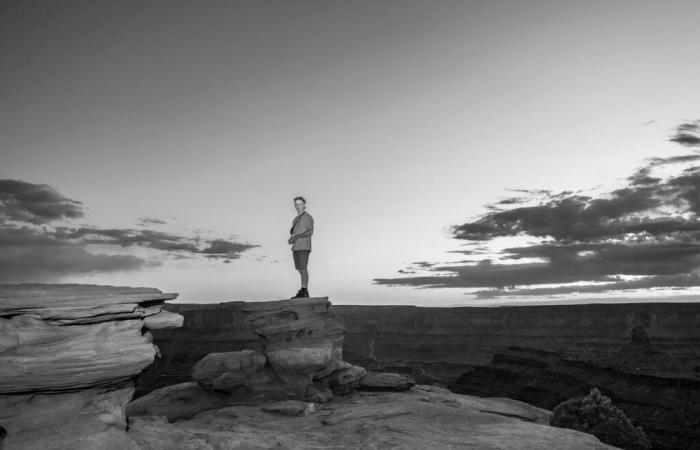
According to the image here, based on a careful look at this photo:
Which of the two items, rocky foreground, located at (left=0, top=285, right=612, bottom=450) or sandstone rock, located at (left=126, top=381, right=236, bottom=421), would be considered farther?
sandstone rock, located at (left=126, top=381, right=236, bottom=421)

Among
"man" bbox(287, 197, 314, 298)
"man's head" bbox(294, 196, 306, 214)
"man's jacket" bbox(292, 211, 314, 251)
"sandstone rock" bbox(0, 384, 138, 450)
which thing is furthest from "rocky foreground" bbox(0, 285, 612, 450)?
"man's head" bbox(294, 196, 306, 214)

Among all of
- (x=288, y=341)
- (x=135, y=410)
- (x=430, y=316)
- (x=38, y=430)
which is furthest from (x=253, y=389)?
(x=430, y=316)

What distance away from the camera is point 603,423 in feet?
128

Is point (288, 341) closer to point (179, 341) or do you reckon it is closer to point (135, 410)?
point (135, 410)

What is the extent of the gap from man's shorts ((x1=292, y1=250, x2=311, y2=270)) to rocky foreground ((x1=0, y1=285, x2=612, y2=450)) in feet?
5.87

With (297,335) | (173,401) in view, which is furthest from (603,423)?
(173,401)

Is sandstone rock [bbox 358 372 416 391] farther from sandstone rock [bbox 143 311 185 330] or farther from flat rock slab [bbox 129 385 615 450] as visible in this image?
sandstone rock [bbox 143 311 185 330]

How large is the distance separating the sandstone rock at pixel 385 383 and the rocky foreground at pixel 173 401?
1.12 meters

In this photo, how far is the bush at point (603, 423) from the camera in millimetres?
38656

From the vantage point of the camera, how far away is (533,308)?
13638 centimetres

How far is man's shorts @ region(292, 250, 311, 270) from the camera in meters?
22.5

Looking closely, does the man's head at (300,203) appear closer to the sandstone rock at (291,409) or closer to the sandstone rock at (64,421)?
the sandstone rock at (291,409)

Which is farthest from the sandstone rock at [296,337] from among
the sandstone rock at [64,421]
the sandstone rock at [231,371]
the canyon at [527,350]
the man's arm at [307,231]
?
the canyon at [527,350]

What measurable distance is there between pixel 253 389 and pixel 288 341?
2.60 meters
